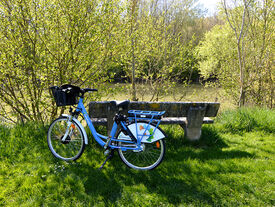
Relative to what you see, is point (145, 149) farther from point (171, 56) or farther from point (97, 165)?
point (171, 56)

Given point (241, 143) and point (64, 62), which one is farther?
point (64, 62)

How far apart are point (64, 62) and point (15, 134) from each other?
1816 mm

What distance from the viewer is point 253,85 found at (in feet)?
33.1

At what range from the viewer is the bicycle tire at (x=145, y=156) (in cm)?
333

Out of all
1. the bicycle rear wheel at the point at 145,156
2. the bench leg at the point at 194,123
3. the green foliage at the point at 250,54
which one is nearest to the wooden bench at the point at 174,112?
the bench leg at the point at 194,123

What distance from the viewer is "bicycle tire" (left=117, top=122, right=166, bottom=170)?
333 cm

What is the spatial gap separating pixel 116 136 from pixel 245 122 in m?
3.61

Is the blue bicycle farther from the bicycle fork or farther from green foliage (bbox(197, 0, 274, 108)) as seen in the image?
green foliage (bbox(197, 0, 274, 108))

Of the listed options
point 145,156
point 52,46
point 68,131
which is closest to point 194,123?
point 145,156

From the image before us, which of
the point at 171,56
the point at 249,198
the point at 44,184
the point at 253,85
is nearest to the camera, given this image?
the point at 249,198

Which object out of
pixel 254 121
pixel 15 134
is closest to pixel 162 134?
pixel 15 134

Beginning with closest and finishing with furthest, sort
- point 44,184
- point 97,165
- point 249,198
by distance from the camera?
1. point 249,198
2. point 44,184
3. point 97,165

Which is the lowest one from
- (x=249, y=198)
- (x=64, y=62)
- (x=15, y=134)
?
(x=249, y=198)

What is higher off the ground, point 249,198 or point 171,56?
point 171,56
